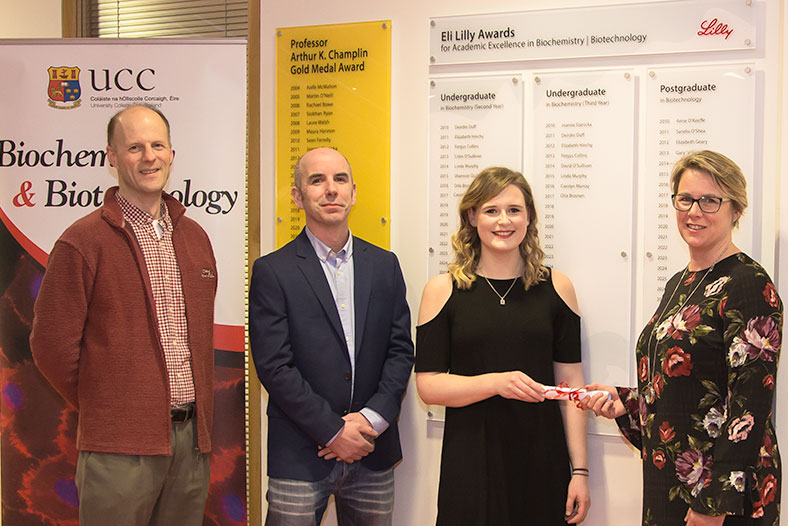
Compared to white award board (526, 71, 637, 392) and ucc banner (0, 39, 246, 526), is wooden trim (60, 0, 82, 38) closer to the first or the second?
ucc banner (0, 39, 246, 526)

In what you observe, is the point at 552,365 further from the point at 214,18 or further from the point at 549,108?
the point at 214,18

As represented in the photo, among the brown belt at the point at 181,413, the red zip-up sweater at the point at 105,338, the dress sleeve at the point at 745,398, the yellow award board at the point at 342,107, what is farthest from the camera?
the yellow award board at the point at 342,107

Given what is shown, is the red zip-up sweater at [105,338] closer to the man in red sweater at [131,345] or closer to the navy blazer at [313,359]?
the man in red sweater at [131,345]

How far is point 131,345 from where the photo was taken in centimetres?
230

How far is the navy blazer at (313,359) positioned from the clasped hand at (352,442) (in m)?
0.03

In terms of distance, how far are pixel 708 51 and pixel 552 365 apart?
1.27 metres

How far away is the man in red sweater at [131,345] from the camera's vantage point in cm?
225

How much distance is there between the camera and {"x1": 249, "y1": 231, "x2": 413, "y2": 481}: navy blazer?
7.81 feet

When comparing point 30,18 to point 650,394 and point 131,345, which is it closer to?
point 131,345

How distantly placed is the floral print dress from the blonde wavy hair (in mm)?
502

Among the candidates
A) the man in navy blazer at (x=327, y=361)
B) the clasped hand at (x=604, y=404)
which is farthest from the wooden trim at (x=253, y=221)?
the clasped hand at (x=604, y=404)

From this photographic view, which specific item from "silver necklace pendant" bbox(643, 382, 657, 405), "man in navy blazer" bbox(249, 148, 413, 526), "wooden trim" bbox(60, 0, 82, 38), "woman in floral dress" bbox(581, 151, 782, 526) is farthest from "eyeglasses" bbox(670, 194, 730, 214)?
"wooden trim" bbox(60, 0, 82, 38)

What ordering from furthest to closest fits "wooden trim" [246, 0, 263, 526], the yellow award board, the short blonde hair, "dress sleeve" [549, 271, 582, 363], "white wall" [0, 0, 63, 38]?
1. "white wall" [0, 0, 63, 38]
2. "wooden trim" [246, 0, 263, 526]
3. the yellow award board
4. "dress sleeve" [549, 271, 582, 363]
5. the short blonde hair

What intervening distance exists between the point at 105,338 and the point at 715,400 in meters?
1.85
